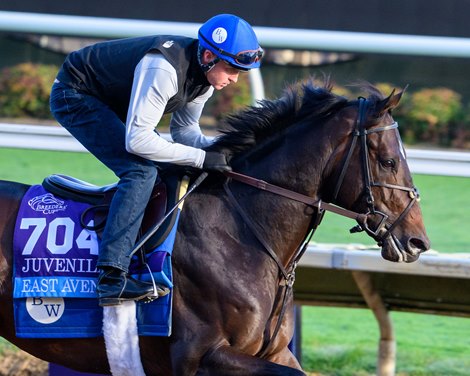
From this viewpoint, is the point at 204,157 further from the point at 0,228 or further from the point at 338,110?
the point at 0,228

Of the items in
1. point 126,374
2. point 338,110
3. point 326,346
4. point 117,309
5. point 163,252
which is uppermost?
point 338,110

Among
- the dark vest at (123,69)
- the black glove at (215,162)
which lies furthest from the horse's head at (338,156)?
the dark vest at (123,69)

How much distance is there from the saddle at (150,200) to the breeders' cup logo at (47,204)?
33mm

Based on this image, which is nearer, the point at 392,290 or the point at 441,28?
the point at 392,290

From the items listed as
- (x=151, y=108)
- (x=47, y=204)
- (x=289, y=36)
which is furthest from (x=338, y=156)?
(x=289, y=36)

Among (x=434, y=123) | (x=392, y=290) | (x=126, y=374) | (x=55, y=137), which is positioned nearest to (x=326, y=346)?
(x=392, y=290)

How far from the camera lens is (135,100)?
11.8 feet

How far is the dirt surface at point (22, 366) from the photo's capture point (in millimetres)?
5746

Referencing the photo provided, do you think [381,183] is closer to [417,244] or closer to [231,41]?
[417,244]

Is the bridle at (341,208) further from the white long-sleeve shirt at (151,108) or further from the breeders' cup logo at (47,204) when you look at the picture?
the breeders' cup logo at (47,204)

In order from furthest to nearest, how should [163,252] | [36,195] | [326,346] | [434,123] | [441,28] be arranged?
[434,123] → [441,28] → [326,346] → [36,195] → [163,252]

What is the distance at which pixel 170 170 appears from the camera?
3910 mm

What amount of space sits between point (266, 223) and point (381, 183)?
0.50 m

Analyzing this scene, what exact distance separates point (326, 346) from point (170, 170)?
2.98 meters
